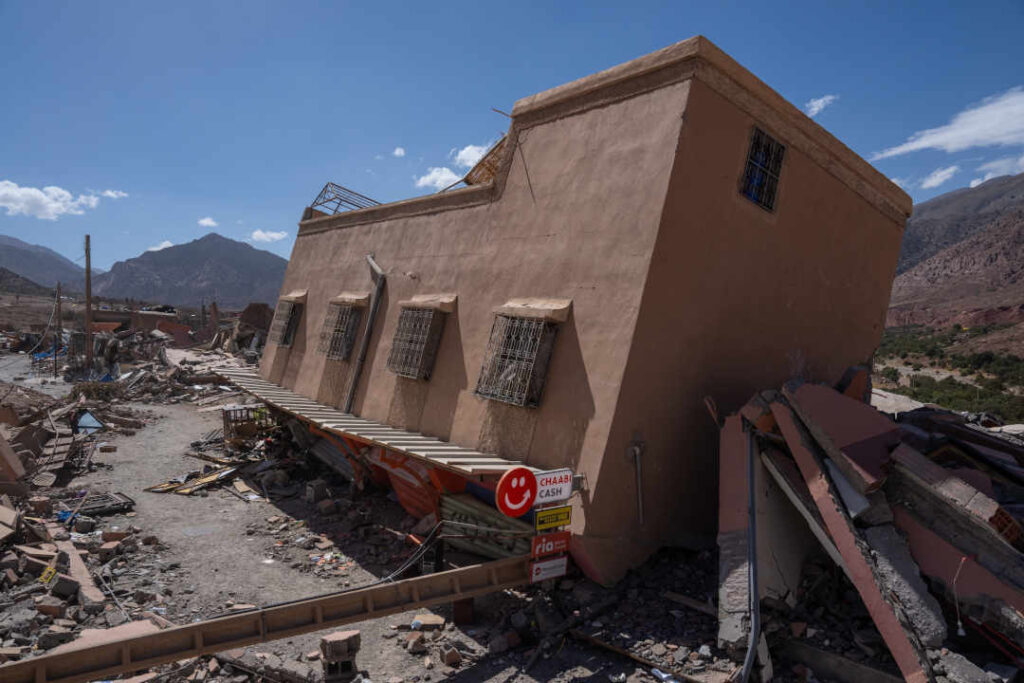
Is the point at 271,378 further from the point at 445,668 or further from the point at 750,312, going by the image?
the point at 750,312

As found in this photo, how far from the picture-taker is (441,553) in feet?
27.6

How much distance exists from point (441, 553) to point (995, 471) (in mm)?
7251

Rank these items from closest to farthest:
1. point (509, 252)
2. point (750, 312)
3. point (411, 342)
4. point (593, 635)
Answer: point (593, 635) → point (750, 312) → point (509, 252) → point (411, 342)

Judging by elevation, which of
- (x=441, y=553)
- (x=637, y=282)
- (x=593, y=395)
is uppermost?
(x=637, y=282)

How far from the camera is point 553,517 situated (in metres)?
6.67

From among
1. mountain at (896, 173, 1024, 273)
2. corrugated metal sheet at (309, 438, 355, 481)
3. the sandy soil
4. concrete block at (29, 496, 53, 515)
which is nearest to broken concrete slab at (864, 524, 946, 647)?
the sandy soil

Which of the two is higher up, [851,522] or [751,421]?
[751,421]

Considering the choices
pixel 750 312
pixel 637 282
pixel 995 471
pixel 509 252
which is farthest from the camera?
pixel 509 252

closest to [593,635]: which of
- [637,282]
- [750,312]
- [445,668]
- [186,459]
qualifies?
[445,668]

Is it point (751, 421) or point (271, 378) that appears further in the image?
point (271, 378)

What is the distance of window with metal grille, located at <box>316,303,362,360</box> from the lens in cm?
1284

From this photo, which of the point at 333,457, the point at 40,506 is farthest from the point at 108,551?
the point at 333,457

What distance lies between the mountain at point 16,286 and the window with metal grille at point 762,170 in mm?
108702

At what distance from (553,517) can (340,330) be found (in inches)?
315
